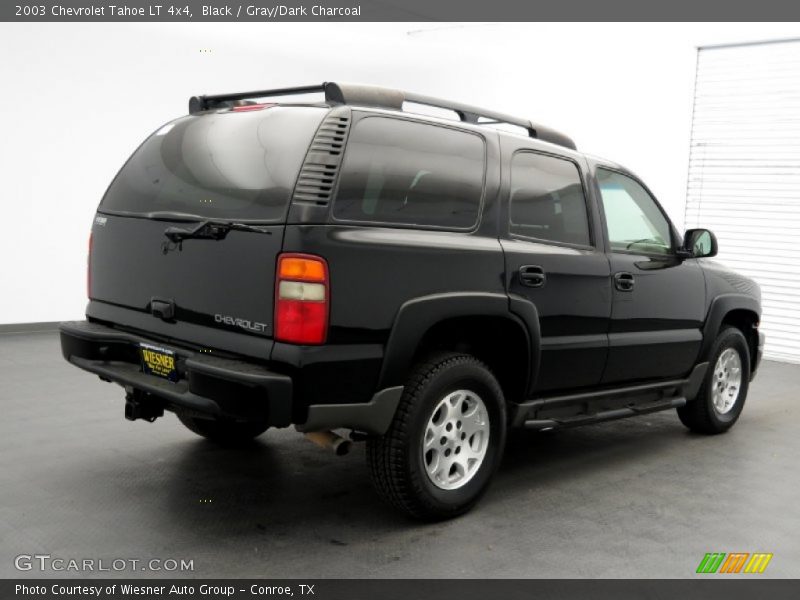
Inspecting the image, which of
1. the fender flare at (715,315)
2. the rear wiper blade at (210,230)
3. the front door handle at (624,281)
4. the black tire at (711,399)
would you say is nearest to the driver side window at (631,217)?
the front door handle at (624,281)

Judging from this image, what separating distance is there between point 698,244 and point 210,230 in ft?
10.4

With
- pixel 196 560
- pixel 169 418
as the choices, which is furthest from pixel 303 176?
pixel 169 418

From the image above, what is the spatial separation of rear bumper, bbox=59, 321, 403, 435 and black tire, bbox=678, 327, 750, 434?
285 cm

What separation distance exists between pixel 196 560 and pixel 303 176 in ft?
5.16

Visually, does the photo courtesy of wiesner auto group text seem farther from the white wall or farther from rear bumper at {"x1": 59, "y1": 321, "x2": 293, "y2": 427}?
the white wall

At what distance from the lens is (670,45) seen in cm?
994

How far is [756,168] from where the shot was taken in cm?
952

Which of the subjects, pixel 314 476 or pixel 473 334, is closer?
pixel 473 334

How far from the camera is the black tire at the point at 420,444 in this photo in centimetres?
347

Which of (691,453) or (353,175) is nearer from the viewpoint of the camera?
(353,175)

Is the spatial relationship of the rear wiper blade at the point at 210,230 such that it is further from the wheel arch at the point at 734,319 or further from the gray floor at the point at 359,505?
the wheel arch at the point at 734,319

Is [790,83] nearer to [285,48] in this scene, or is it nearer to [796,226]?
[796,226]
